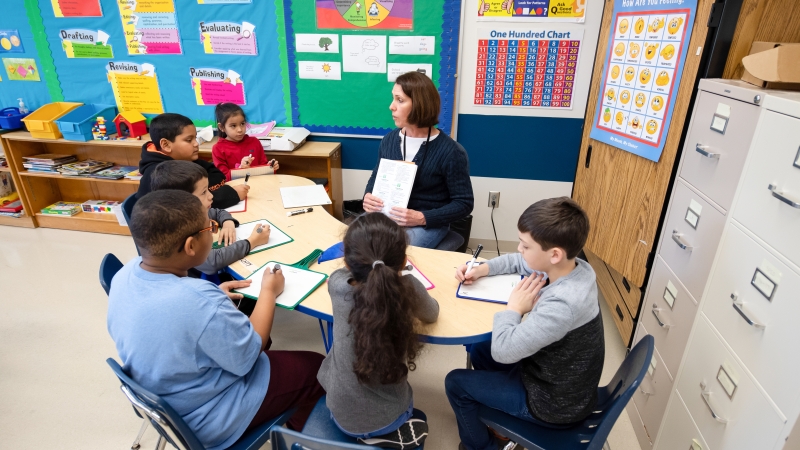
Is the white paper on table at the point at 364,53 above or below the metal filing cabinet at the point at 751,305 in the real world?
above

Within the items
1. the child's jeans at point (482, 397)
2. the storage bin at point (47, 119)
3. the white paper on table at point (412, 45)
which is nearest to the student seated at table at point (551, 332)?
the child's jeans at point (482, 397)

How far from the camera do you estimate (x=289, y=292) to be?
1.57m

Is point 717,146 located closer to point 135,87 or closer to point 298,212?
point 298,212

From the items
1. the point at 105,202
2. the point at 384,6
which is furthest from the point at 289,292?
the point at 105,202

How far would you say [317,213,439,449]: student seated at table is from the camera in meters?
1.13

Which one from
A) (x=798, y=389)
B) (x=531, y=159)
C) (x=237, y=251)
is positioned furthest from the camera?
(x=531, y=159)

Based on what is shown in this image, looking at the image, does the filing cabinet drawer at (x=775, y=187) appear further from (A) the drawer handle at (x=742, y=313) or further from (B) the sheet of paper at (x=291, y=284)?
(B) the sheet of paper at (x=291, y=284)

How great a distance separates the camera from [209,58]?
11.0 ft

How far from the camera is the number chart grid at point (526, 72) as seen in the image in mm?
2936

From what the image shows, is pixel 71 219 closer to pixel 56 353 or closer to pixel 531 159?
pixel 56 353

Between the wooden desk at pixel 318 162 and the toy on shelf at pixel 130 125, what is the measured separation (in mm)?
596

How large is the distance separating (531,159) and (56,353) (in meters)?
3.12

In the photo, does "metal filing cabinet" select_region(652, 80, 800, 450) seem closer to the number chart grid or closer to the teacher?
the teacher

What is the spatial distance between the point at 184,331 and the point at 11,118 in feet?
11.7
